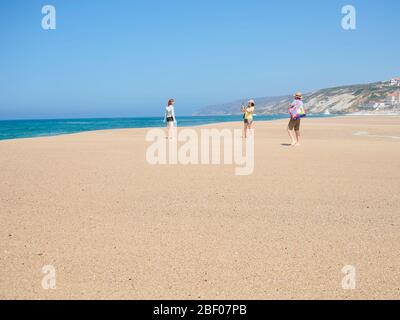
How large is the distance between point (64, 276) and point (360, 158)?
363 inches

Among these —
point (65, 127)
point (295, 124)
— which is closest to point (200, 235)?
point (295, 124)

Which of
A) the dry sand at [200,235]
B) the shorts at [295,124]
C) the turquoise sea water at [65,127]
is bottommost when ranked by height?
the dry sand at [200,235]

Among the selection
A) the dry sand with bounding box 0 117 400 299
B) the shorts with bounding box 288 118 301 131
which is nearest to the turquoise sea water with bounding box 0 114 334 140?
the shorts with bounding box 288 118 301 131

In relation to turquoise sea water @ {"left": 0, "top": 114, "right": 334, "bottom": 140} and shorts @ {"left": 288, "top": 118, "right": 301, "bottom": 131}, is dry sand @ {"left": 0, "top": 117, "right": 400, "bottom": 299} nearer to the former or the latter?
shorts @ {"left": 288, "top": 118, "right": 301, "bottom": 131}

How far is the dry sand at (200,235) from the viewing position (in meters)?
3.01

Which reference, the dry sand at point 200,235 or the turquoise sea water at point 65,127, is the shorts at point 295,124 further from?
the turquoise sea water at point 65,127

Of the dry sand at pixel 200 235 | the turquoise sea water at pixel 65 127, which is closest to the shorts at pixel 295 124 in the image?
the dry sand at pixel 200 235

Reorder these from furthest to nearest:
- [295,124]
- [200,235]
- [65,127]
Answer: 1. [65,127]
2. [295,124]
3. [200,235]

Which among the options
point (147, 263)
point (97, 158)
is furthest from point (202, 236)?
point (97, 158)

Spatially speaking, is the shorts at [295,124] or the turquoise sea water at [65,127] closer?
the shorts at [295,124]

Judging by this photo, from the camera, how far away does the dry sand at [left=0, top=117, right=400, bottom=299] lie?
3.01 meters

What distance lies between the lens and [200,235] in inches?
162

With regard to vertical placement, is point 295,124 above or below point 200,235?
above

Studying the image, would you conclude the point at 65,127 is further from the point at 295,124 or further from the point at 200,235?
the point at 200,235
